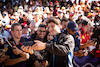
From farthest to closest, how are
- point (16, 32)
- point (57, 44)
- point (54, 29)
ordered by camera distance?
point (16, 32) → point (54, 29) → point (57, 44)

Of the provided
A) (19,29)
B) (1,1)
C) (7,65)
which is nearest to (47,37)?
(19,29)

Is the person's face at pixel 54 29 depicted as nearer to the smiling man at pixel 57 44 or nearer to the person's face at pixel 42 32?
the smiling man at pixel 57 44

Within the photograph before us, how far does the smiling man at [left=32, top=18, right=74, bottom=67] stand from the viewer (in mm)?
1591

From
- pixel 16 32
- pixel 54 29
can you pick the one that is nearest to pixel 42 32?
pixel 16 32

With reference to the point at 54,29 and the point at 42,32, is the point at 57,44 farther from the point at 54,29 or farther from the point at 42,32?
the point at 42,32

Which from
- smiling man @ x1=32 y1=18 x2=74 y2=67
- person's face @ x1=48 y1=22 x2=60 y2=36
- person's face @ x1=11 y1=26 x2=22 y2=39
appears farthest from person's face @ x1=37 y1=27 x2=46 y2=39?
person's face @ x1=48 y1=22 x2=60 y2=36

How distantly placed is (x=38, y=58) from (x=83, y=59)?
170 centimetres

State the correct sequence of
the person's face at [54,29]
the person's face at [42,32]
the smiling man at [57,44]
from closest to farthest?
the smiling man at [57,44] < the person's face at [54,29] < the person's face at [42,32]

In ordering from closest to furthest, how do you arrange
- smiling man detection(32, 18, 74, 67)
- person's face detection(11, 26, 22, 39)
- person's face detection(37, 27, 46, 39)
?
smiling man detection(32, 18, 74, 67)
person's face detection(11, 26, 22, 39)
person's face detection(37, 27, 46, 39)

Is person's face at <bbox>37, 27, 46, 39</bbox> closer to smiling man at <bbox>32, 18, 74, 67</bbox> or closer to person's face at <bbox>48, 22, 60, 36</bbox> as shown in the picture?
smiling man at <bbox>32, 18, 74, 67</bbox>

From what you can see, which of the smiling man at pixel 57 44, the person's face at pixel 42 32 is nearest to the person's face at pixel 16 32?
the person's face at pixel 42 32

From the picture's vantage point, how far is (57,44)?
5.69 feet

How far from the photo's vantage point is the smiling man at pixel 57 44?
5.22ft

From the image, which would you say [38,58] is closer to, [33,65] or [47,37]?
[33,65]
